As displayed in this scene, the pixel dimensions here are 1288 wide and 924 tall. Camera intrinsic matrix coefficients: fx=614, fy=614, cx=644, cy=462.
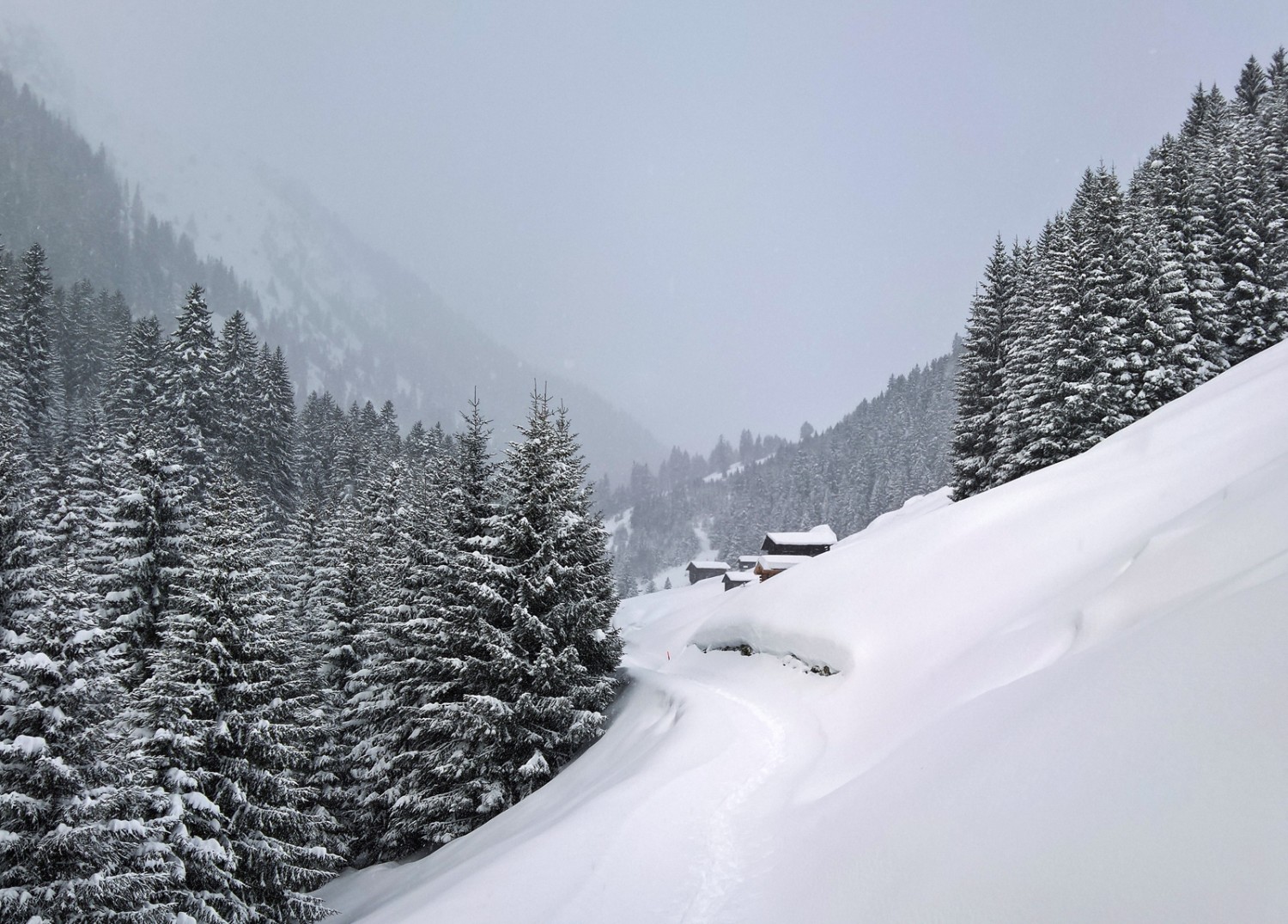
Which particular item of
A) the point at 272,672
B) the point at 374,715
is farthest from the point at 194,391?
the point at 272,672

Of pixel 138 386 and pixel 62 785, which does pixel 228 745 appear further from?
pixel 138 386

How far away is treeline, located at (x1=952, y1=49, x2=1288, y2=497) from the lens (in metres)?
28.8

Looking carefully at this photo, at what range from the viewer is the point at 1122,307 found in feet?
97.6

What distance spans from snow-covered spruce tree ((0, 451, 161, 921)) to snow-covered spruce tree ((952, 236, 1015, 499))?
37.7 metres

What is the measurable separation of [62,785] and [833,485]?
144 meters

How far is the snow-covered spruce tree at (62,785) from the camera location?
10172 millimetres

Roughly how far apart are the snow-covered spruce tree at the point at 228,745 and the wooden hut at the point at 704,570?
254ft

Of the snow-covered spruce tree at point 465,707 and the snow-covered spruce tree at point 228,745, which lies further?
the snow-covered spruce tree at point 465,707

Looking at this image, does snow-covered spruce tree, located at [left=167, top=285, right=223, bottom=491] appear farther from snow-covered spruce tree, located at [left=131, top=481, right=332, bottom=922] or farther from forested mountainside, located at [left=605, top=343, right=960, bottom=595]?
forested mountainside, located at [left=605, top=343, right=960, bottom=595]

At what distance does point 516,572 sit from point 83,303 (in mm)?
88431

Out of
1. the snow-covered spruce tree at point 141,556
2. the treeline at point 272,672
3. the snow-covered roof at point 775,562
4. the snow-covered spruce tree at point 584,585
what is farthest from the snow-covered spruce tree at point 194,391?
the snow-covered roof at point 775,562

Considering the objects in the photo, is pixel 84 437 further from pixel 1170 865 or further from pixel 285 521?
pixel 1170 865

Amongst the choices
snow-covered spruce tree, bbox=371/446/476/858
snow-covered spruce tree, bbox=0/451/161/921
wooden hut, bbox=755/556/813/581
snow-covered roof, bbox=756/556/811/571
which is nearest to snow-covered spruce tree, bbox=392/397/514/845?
snow-covered spruce tree, bbox=371/446/476/858

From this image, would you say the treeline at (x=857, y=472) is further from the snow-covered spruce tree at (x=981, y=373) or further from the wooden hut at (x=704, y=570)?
the snow-covered spruce tree at (x=981, y=373)
